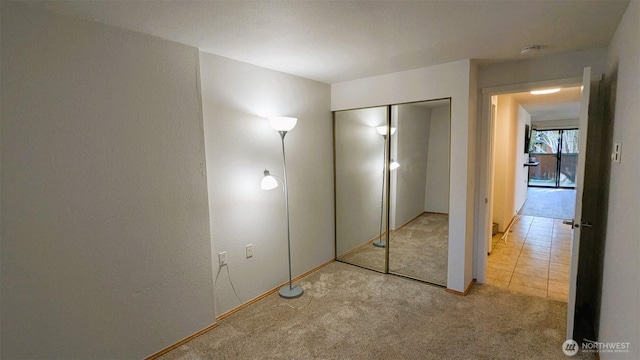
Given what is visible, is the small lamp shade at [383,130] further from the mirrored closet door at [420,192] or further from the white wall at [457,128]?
the white wall at [457,128]

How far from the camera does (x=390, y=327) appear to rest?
2.38 metres

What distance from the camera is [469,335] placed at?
2.25m

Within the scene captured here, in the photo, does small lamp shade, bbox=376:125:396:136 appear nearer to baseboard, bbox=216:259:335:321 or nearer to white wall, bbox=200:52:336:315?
white wall, bbox=200:52:336:315

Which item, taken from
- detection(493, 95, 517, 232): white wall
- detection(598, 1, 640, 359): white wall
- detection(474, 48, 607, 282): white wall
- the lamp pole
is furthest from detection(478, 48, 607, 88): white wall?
the lamp pole

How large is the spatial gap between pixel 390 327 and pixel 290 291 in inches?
42.2

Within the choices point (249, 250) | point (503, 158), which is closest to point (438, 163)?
point (249, 250)

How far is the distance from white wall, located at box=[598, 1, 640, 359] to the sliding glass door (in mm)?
9531

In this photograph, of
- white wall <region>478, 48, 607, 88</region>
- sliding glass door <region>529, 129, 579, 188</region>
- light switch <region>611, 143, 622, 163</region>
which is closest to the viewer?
light switch <region>611, 143, 622, 163</region>

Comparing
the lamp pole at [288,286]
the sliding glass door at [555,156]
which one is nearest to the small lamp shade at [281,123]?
the lamp pole at [288,286]

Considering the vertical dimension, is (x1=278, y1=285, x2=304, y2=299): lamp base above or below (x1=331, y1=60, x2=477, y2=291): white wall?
below

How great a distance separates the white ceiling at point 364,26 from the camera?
163 centimetres

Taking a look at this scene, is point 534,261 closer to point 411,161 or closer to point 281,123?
point 411,161

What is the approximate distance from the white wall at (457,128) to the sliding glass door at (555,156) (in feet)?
29.2

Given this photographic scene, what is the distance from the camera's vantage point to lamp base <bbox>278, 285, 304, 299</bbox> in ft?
9.58
